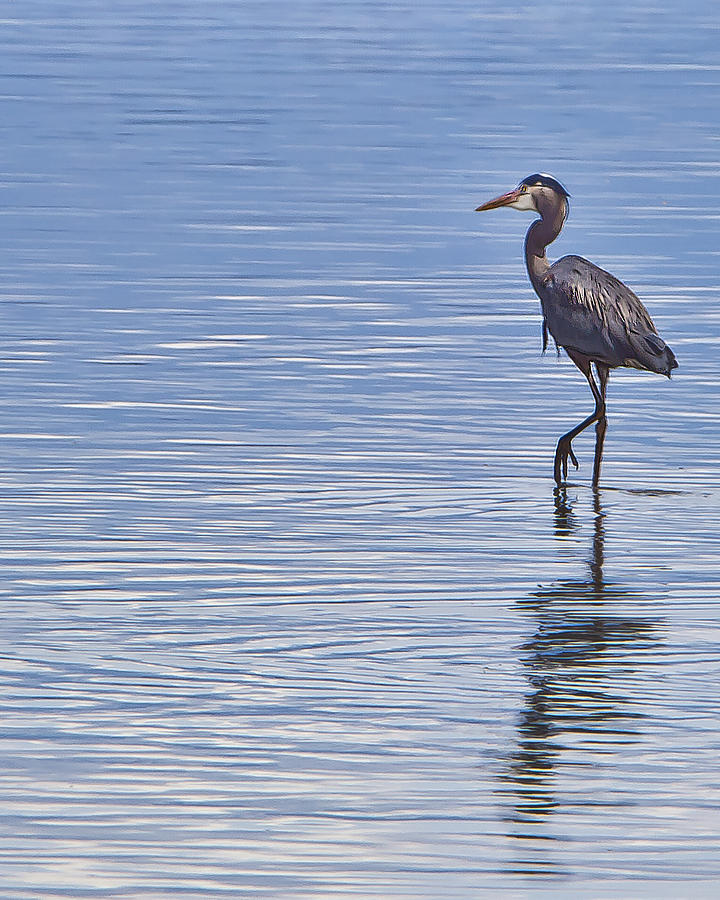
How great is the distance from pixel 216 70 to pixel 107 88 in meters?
3.89

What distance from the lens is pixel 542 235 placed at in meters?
13.5

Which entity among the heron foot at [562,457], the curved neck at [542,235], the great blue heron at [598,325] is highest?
A: the curved neck at [542,235]

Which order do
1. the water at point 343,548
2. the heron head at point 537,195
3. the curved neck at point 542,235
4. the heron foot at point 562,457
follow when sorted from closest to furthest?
the water at point 343,548, the heron foot at point 562,457, the curved neck at point 542,235, the heron head at point 537,195

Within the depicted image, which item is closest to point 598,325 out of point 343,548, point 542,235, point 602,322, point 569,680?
point 602,322

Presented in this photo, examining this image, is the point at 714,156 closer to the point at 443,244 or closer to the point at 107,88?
the point at 443,244

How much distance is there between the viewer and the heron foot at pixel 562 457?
12.1 metres

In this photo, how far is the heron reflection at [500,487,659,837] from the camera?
7.39 m

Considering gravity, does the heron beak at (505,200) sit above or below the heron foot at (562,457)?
above

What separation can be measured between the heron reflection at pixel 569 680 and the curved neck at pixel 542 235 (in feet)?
10.4

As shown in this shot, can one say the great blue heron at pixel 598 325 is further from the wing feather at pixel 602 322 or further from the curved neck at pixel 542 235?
the curved neck at pixel 542 235

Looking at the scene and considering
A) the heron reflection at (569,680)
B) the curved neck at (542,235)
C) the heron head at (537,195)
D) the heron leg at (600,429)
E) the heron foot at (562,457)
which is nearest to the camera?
the heron reflection at (569,680)

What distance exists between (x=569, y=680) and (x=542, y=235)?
5408 millimetres

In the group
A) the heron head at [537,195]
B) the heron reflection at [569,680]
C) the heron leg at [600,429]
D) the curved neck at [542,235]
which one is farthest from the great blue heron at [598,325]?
the heron reflection at [569,680]

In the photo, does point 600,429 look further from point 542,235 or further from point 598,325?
point 542,235
